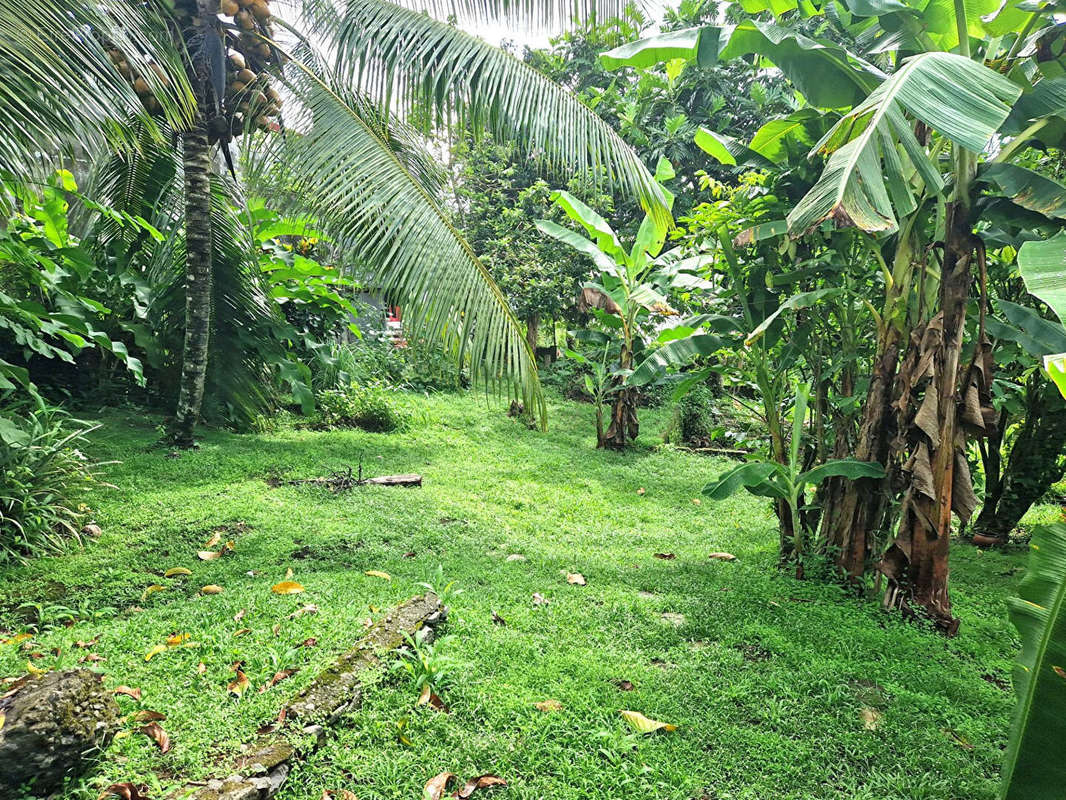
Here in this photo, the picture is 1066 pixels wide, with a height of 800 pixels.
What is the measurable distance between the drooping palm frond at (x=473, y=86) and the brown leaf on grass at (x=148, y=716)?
11.9 feet

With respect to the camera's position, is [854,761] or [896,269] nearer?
[854,761]

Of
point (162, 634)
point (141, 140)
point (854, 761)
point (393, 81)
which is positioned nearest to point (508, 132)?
point (393, 81)

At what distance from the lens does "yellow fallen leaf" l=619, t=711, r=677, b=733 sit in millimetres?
2111

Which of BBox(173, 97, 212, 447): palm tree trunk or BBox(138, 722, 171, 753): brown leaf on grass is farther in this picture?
BBox(173, 97, 212, 447): palm tree trunk

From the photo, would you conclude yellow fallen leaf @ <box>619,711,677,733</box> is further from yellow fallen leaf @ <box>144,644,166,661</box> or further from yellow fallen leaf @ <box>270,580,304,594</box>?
yellow fallen leaf @ <box>144,644,166,661</box>

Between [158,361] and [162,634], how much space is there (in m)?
3.84

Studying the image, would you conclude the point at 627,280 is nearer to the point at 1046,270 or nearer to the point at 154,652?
the point at 1046,270

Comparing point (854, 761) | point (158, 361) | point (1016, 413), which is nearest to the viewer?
point (854, 761)

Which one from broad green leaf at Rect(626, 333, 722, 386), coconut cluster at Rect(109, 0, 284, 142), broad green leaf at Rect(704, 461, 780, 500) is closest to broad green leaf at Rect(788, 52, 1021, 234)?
broad green leaf at Rect(704, 461, 780, 500)

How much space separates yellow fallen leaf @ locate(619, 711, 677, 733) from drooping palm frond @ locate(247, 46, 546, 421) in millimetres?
2122

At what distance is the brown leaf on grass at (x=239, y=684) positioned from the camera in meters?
2.12

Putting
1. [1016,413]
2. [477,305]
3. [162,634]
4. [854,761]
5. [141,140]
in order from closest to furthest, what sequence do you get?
[854,761]
[162,634]
[477,305]
[1016,413]
[141,140]

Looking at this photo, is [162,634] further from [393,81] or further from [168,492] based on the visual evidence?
[393,81]

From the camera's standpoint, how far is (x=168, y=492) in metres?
4.12
